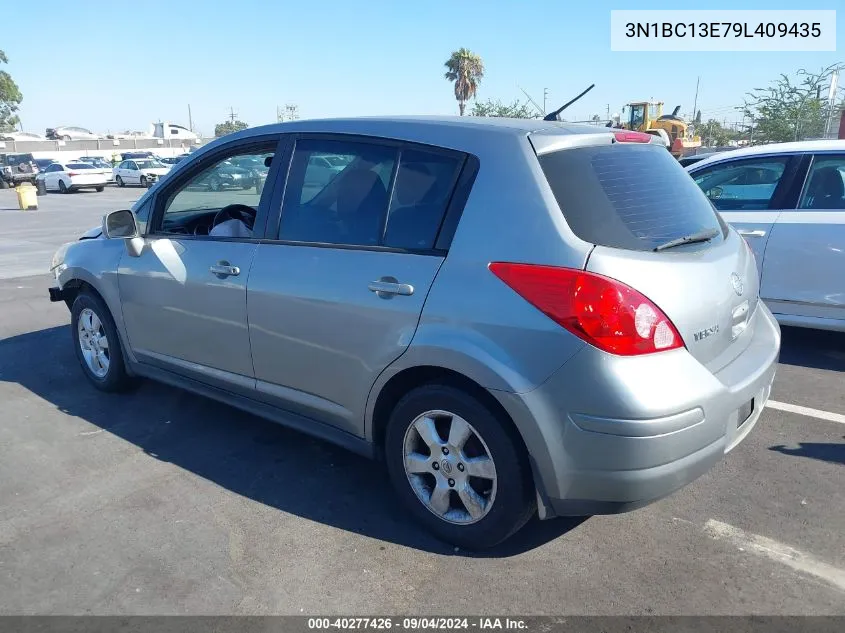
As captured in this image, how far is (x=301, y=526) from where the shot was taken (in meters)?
3.19

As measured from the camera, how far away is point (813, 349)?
223 inches

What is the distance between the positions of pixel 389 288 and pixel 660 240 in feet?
3.73

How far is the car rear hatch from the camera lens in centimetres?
260

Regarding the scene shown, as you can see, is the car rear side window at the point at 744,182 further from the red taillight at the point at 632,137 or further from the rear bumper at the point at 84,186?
the rear bumper at the point at 84,186

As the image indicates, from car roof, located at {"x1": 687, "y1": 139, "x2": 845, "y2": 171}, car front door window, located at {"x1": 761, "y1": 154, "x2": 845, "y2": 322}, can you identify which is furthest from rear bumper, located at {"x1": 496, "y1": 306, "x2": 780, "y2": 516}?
car roof, located at {"x1": 687, "y1": 139, "x2": 845, "y2": 171}

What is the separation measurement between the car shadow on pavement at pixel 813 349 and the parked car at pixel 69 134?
8334cm

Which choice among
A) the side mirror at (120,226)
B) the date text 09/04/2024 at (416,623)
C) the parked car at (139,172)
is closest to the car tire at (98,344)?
the side mirror at (120,226)

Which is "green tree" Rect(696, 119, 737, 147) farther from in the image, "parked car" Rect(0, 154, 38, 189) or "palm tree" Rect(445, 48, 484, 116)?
"parked car" Rect(0, 154, 38, 189)

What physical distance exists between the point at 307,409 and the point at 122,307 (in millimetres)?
1742

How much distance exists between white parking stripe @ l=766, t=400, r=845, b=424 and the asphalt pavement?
0.05 feet

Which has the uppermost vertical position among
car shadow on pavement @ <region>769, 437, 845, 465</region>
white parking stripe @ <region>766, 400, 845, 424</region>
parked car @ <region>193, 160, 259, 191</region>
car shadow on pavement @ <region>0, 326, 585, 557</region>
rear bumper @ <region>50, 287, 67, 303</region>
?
parked car @ <region>193, 160, 259, 191</region>

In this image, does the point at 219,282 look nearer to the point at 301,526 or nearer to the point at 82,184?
the point at 301,526

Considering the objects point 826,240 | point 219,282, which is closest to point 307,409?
point 219,282

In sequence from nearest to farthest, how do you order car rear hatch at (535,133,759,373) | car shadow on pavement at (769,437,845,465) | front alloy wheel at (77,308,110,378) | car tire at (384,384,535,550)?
car rear hatch at (535,133,759,373) → car tire at (384,384,535,550) → car shadow on pavement at (769,437,845,465) → front alloy wheel at (77,308,110,378)
